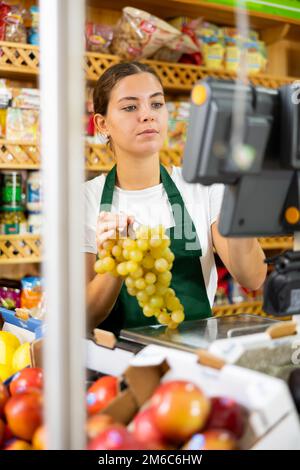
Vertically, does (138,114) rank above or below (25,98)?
below

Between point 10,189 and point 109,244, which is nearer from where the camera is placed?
point 109,244

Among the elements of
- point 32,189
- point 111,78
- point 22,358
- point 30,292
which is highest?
point 111,78

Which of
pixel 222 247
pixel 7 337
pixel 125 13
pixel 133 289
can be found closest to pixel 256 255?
pixel 222 247

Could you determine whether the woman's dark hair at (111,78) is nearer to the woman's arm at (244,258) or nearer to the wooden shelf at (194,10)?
the woman's arm at (244,258)

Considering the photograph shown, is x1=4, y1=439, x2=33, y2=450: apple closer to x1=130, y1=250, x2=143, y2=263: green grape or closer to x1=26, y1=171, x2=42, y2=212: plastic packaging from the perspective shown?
x1=130, y1=250, x2=143, y2=263: green grape

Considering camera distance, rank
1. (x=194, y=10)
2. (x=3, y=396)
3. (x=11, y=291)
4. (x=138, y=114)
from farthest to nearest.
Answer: (x=194, y=10) → (x=11, y=291) → (x=138, y=114) → (x=3, y=396)

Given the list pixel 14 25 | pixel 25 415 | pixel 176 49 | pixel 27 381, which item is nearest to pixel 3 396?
pixel 27 381

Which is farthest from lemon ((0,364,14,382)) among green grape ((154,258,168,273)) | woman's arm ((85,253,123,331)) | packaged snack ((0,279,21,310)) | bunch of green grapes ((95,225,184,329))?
packaged snack ((0,279,21,310))

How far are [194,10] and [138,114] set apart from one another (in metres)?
1.74

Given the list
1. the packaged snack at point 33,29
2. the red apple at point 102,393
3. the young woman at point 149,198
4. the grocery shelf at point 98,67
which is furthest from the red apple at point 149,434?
the packaged snack at point 33,29

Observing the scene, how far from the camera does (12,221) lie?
9.34 ft

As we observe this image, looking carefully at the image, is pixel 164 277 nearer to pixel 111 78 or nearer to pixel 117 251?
pixel 117 251

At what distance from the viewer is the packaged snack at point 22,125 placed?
2.79 m
